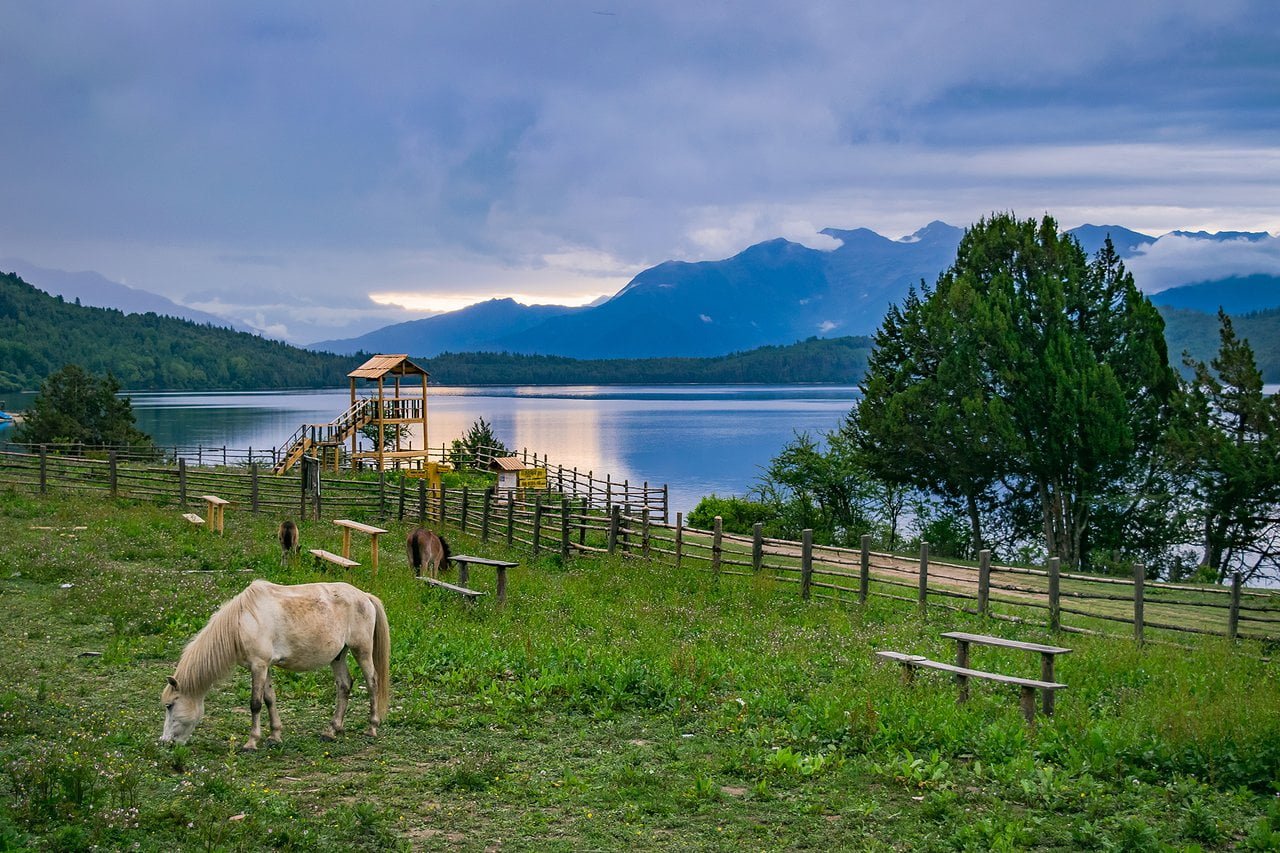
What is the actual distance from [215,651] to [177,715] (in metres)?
0.51

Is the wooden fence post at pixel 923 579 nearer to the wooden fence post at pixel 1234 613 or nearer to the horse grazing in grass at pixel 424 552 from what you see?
the wooden fence post at pixel 1234 613

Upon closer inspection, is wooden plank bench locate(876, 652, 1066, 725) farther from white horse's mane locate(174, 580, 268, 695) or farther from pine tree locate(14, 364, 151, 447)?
pine tree locate(14, 364, 151, 447)

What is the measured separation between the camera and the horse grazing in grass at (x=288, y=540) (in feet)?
54.7

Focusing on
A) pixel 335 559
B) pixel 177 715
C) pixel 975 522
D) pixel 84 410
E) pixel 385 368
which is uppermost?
pixel 385 368

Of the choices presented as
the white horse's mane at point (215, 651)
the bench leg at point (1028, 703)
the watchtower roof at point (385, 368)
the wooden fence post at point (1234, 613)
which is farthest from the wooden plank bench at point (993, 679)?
the watchtower roof at point (385, 368)

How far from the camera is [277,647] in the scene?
305 inches

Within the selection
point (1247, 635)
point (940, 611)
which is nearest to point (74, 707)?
point (940, 611)

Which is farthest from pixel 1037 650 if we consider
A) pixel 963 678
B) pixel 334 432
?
pixel 334 432

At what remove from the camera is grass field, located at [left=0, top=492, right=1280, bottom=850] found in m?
6.00

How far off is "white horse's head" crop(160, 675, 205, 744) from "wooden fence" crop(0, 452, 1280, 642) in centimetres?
1134

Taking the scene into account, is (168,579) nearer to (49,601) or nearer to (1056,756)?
(49,601)

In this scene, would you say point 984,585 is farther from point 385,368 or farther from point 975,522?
point 385,368

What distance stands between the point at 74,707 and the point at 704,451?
3535 inches

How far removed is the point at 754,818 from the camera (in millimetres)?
6430
